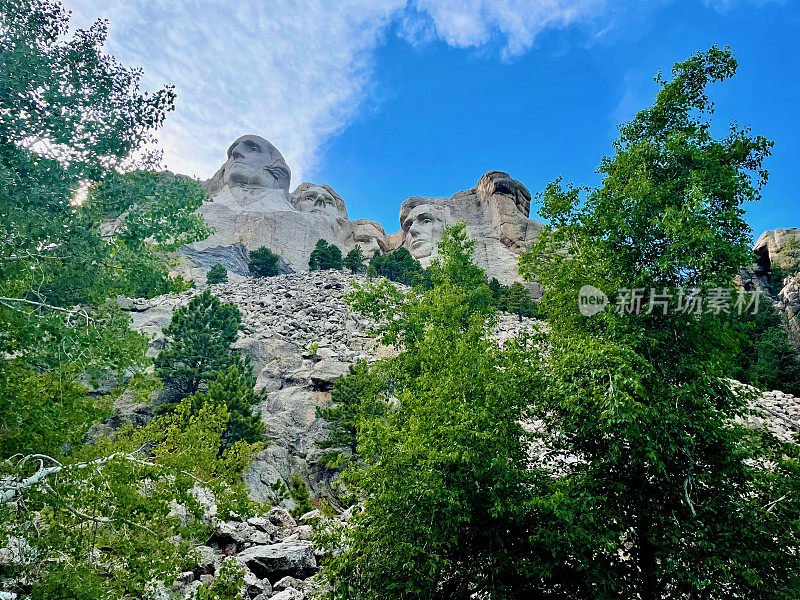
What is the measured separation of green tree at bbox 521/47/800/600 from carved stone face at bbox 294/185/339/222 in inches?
2974

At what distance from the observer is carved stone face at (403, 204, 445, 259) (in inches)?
2995

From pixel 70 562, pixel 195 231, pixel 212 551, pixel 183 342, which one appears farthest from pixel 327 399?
pixel 70 562

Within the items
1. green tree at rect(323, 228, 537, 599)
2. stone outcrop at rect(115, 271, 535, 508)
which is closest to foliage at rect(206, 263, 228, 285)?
stone outcrop at rect(115, 271, 535, 508)

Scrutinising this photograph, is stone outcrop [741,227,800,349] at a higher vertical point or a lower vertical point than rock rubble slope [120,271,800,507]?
higher

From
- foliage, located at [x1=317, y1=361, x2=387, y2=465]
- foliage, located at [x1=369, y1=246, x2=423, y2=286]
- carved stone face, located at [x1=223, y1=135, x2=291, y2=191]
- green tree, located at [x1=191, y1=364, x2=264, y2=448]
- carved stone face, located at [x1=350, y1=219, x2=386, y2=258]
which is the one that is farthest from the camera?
carved stone face, located at [x1=350, y1=219, x2=386, y2=258]

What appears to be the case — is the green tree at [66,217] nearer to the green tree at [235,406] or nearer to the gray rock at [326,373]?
the green tree at [235,406]

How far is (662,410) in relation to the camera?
660 cm

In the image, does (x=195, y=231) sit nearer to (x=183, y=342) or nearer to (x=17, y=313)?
(x=17, y=313)

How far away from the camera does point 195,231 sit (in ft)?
30.6

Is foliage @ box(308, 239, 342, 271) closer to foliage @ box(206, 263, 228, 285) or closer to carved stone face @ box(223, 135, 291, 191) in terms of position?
foliage @ box(206, 263, 228, 285)

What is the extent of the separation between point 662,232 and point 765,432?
354 cm

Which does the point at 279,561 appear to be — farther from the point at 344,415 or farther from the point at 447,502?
the point at 344,415

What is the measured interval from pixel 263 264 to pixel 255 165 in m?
29.9

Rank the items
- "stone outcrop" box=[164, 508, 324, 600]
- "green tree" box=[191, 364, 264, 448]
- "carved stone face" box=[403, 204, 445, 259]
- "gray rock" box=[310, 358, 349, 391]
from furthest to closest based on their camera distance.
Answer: "carved stone face" box=[403, 204, 445, 259]
"gray rock" box=[310, 358, 349, 391]
"green tree" box=[191, 364, 264, 448]
"stone outcrop" box=[164, 508, 324, 600]
